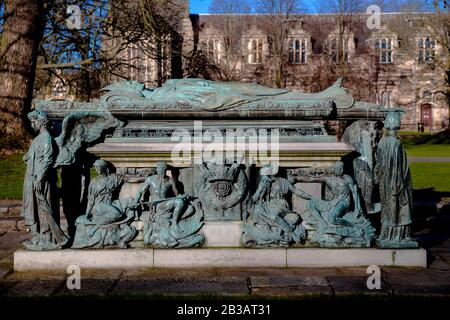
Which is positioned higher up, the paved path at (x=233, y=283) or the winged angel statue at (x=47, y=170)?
the winged angel statue at (x=47, y=170)

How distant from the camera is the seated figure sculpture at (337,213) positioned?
5965mm

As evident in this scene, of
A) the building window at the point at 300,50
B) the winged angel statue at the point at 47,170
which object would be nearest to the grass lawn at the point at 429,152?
the winged angel statue at the point at 47,170

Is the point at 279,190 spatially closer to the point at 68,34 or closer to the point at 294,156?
the point at 294,156

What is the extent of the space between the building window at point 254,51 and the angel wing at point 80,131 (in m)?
40.1

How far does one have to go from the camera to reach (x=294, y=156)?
241 inches

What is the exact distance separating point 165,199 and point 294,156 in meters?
1.56

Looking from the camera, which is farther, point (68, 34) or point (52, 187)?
point (68, 34)

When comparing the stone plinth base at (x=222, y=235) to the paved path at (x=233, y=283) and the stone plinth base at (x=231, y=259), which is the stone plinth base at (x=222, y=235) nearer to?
the stone plinth base at (x=231, y=259)

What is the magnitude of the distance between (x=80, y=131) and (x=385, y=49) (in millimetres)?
42032

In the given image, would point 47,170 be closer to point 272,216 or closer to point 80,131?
point 80,131

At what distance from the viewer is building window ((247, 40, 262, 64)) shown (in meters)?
45.3

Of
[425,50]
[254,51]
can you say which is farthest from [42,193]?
[254,51]

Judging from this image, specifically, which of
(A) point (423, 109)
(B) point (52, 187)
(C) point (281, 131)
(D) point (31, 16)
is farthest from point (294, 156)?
(A) point (423, 109)

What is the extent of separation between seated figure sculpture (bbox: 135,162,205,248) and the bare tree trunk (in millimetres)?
10675
